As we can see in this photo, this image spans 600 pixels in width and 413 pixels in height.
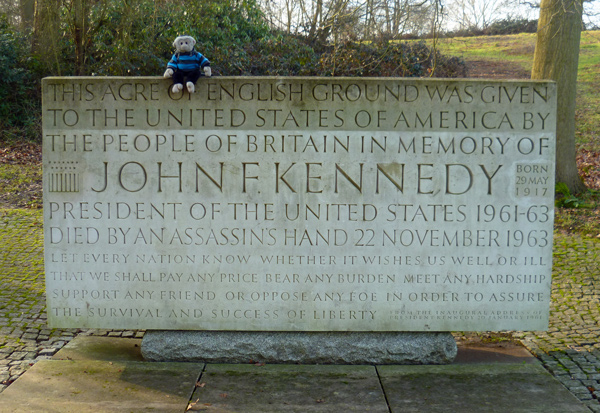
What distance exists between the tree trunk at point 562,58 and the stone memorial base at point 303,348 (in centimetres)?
589

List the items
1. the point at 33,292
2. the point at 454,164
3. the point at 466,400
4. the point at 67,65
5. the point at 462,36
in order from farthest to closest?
the point at 462,36 < the point at 67,65 < the point at 33,292 < the point at 454,164 < the point at 466,400

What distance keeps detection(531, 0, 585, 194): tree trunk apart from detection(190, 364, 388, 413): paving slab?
6356mm

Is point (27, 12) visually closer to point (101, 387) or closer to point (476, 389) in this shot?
point (101, 387)

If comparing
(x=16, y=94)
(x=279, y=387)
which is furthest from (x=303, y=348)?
(x=16, y=94)

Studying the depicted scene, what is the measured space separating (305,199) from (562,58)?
6383mm

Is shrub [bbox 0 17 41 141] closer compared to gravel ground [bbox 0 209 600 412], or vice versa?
gravel ground [bbox 0 209 600 412]

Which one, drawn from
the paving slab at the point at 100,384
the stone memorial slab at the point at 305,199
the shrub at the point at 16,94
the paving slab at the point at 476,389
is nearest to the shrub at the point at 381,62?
the shrub at the point at 16,94

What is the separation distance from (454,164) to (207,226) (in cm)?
188

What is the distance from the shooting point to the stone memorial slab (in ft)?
14.5

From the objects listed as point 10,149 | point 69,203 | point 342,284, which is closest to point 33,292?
point 69,203

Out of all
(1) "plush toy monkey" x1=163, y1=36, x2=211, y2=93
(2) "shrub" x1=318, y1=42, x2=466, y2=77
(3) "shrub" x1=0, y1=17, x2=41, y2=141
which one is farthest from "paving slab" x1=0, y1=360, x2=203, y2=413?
(3) "shrub" x1=0, y1=17, x2=41, y2=141

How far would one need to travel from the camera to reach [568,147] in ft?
30.3

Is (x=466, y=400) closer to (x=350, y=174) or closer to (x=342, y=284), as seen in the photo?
(x=342, y=284)

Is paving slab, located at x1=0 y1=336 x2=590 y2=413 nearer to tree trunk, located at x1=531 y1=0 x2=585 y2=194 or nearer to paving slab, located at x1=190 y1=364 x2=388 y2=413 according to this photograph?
paving slab, located at x1=190 y1=364 x2=388 y2=413
